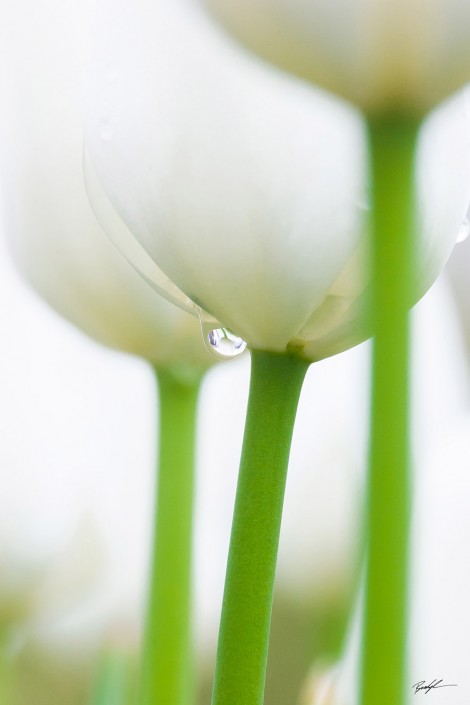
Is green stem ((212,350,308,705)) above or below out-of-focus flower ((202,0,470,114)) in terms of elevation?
below

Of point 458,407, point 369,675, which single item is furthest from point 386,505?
point 458,407

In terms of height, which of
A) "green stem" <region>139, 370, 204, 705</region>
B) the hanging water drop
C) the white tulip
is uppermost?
the white tulip

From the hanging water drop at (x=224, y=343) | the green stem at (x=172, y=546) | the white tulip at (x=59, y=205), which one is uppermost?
the white tulip at (x=59, y=205)
